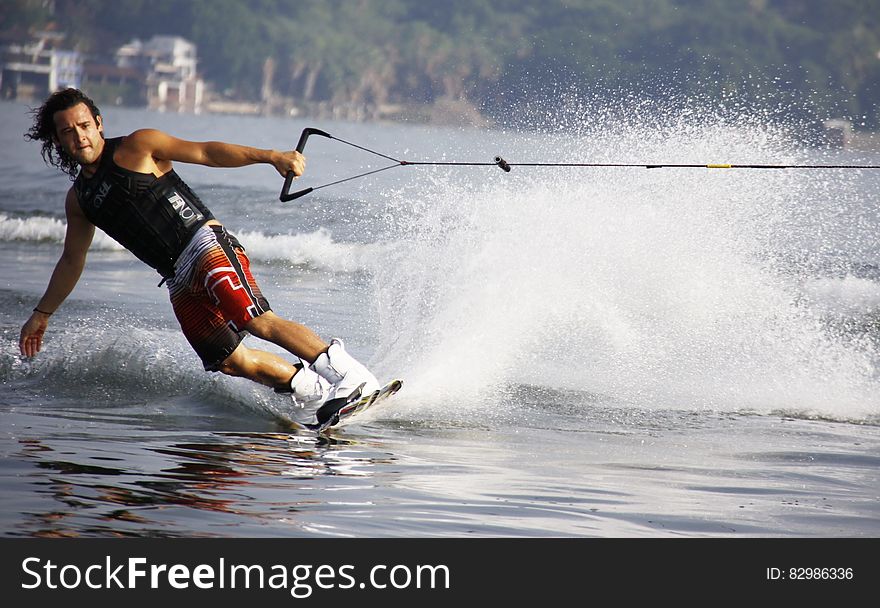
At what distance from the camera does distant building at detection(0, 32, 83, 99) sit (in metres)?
77.4

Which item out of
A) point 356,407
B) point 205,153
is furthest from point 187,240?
point 356,407

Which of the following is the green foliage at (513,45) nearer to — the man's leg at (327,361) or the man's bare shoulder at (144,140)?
the man's leg at (327,361)

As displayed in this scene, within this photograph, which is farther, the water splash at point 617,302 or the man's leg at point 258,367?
the water splash at point 617,302

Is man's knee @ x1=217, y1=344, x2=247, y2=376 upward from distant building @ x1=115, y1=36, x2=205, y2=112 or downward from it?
downward

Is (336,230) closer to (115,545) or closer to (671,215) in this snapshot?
(671,215)

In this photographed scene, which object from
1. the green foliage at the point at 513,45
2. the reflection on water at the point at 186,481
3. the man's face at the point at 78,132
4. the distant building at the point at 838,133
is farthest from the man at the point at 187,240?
the green foliage at the point at 513,45

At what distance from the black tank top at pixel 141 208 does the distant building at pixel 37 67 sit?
74.0m

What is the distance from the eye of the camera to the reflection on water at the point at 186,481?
449cm

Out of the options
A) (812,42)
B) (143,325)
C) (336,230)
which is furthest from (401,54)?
(143,325)

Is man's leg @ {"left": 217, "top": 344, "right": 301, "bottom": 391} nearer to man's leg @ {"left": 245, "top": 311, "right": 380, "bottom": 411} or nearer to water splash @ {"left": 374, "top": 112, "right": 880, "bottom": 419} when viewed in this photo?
man's leg @ {"left": 245, "top": 311, "right": 380, "bottom": 411}

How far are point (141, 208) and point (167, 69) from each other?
76.8m

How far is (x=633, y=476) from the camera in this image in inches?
217

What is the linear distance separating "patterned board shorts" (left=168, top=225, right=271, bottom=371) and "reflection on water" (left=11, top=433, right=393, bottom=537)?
1.57 ft

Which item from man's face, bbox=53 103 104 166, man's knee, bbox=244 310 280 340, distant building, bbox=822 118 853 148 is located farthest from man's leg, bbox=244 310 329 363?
distant building, bbox=822 118 853 148
